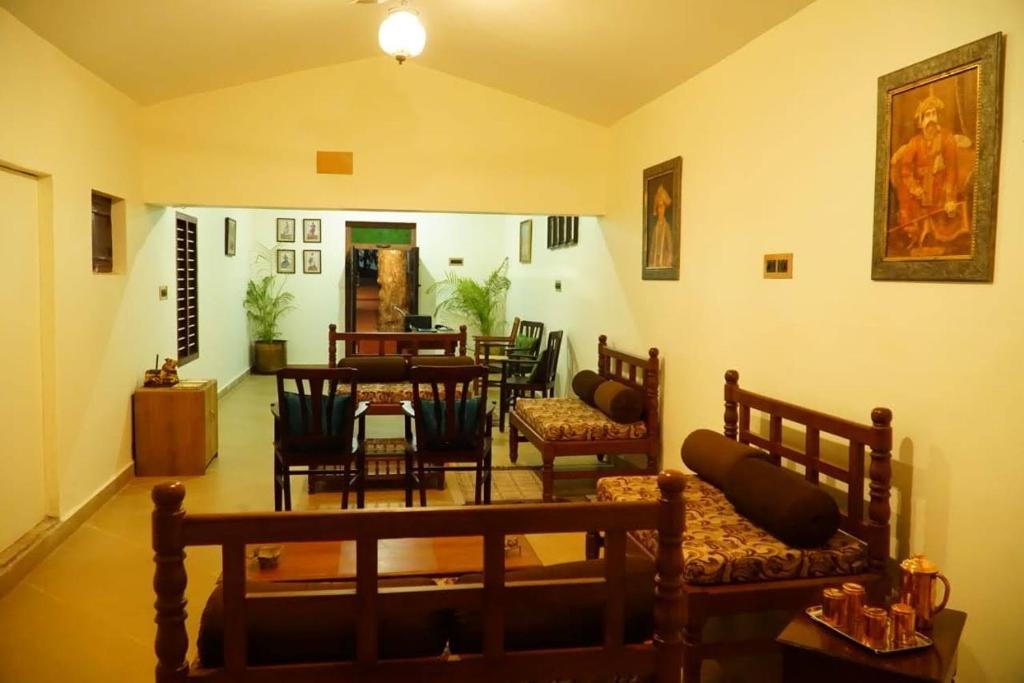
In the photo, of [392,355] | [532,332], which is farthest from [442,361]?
[532,332]

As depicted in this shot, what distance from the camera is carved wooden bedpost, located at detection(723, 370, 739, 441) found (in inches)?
146

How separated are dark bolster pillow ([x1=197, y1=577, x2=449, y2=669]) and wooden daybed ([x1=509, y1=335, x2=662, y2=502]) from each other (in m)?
2.89

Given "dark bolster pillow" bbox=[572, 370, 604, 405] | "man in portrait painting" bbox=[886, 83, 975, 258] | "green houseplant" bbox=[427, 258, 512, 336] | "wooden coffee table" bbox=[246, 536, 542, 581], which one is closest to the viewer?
"man in portrait painting" bbox=[886, 83, 975, 258]

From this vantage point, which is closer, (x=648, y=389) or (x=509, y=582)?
(x=509, y=582)

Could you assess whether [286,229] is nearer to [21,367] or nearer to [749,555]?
[21,367]

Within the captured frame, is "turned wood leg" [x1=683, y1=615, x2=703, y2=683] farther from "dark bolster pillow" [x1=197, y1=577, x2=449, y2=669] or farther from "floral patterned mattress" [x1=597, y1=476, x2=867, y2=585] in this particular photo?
"dark bolster pillow" [x1=197, y1=577, x2=449, y2=669]

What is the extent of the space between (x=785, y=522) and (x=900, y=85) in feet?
5.33

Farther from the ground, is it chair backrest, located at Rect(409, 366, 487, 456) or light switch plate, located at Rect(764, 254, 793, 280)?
light switch plate, located at Rect(764, 254, 793, 280)

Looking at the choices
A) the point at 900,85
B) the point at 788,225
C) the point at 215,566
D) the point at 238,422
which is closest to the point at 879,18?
the point at 900,85

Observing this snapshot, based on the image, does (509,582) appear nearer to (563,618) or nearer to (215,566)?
(563,618)

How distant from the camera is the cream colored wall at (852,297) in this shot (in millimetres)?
2375

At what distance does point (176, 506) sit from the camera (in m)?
1.65

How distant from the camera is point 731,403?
147 inches

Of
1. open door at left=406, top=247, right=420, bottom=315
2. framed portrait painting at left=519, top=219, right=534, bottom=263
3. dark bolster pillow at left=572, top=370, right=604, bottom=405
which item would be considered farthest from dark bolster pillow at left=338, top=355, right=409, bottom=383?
open door at left=406, top=247, right=420, bottom=315
